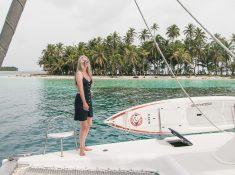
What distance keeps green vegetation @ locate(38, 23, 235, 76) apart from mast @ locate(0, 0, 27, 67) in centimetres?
9895

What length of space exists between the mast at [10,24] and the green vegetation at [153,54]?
3896 inches

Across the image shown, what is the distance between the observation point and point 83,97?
6297 millimetres

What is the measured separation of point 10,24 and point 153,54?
102 meters

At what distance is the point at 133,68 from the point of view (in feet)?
357

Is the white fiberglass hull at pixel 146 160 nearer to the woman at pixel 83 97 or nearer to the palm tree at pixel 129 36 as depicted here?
the woman at pixel 83 97

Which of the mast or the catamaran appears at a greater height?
the mast

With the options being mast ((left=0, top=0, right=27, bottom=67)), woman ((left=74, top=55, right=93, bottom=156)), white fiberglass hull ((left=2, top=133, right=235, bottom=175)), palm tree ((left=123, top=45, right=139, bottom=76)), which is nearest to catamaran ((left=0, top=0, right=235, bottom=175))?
white fiberglass hull ((left=2, top=133, right=235, bottom=175))

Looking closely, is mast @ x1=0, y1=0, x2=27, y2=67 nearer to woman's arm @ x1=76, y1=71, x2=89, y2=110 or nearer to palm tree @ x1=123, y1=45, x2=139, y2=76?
woman's arm @ x1=76, y1=71, x2=89, y2=110

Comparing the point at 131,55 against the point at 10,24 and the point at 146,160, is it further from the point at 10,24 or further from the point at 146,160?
the point at 10,24

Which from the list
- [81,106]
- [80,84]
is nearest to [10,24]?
[80,84]

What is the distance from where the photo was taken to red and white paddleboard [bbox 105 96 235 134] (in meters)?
8.98

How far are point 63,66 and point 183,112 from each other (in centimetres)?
11158

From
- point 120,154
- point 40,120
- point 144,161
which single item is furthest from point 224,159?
point 40,120

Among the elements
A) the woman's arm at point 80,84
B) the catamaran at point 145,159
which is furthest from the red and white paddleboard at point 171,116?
the woman's arm at point 80,84
